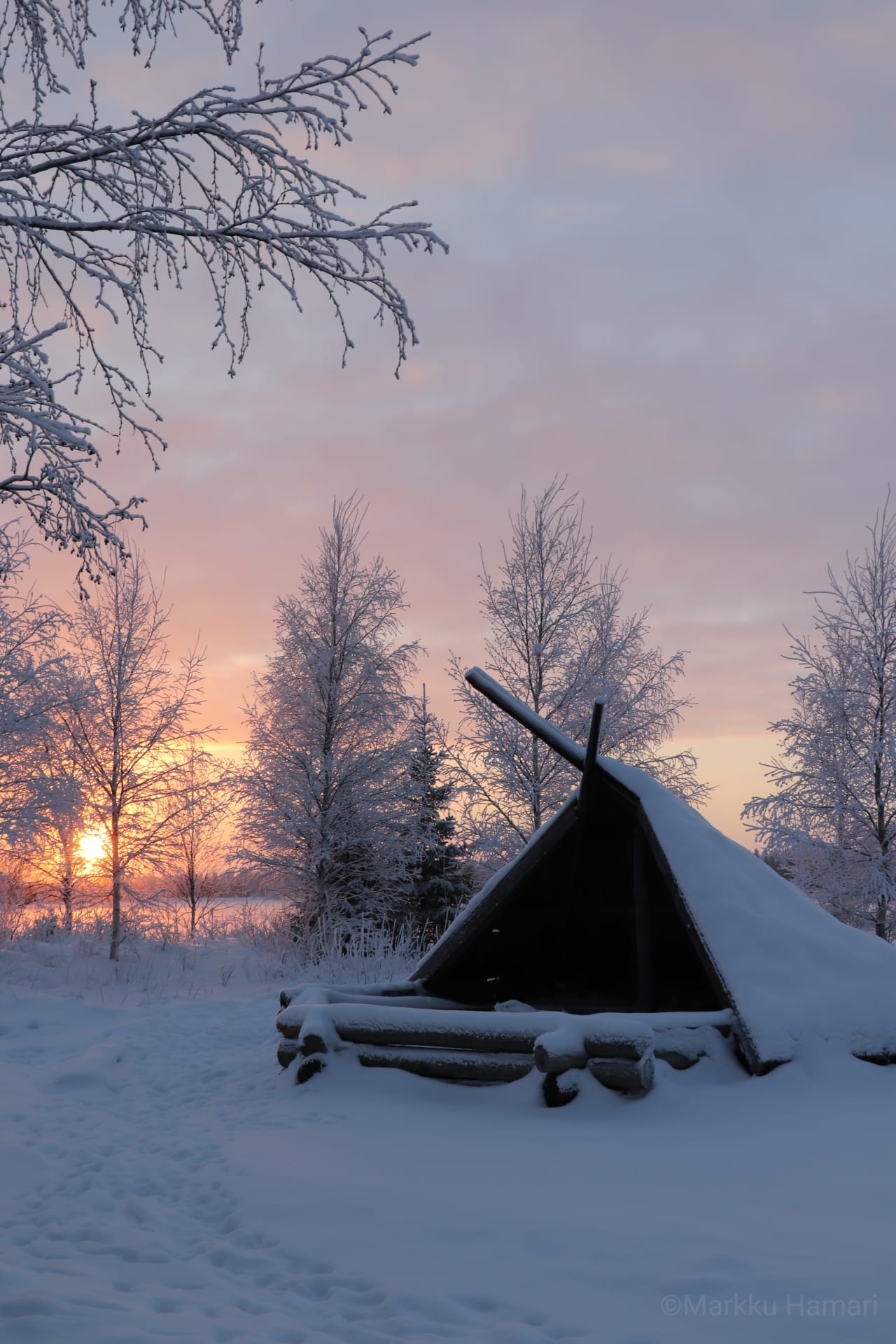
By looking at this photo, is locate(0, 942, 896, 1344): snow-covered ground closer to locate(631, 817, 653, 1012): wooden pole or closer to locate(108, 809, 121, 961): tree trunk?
locate(631, 817, 653, 1012): wooden pole

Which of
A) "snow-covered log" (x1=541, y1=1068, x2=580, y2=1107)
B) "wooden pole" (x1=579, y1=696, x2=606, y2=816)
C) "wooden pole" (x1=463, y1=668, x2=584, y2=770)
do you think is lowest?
"snow-covered log" (x1=541, y1=1068, x2=580, y2=1107)

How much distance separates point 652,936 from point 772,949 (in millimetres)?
2321

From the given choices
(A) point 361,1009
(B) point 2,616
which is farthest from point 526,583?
(A) point 361,1009

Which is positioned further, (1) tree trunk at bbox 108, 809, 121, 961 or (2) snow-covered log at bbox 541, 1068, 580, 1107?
(1) tree trunk at bbox 108, 809, 121, 961

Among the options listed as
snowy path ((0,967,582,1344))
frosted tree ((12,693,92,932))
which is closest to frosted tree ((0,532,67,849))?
frosted tree ((12,693,92,932))

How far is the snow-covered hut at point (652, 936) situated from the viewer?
19.6ft

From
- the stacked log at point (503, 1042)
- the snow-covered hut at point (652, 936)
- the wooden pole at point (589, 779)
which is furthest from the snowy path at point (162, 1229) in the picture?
the wooden pole at point (589, 779)

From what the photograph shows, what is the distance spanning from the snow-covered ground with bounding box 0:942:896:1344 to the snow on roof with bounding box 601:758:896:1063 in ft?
0.63

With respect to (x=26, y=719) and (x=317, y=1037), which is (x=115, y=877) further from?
(x=317, y=1037)

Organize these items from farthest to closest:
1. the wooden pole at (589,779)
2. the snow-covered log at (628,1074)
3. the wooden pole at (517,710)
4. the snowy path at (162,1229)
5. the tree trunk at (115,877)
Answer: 1. the tree trunk at (115,877)
2. the wooden pole at (517,710)
3. the wooden pole at (589,779)
4. the snow-covered log at (628,1074)
5. the snowy path at (162,1229)

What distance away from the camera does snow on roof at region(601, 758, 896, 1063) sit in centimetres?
585

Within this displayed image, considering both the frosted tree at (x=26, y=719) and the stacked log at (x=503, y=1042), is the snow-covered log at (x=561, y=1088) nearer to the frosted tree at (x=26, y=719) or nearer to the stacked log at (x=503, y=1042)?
the stacked log at (x=503, y=1042)

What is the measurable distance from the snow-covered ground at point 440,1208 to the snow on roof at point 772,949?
7.6 inches

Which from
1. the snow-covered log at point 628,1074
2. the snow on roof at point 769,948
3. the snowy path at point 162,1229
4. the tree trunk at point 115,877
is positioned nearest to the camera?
the snowy path at point 162,1229
